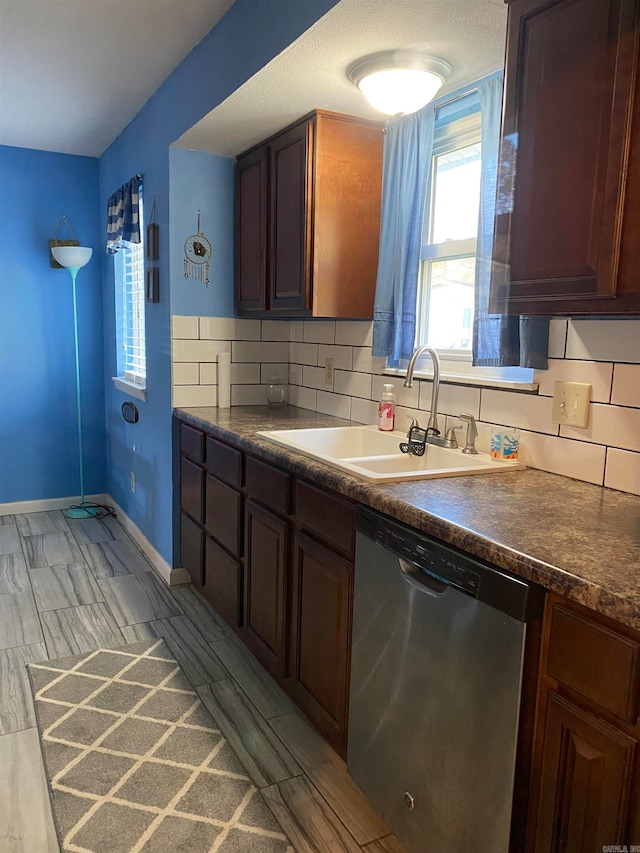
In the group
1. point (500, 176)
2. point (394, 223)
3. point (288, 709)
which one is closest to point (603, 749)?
point (500, 176)

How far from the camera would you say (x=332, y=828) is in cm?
169

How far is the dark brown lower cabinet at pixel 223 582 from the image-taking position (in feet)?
8.30

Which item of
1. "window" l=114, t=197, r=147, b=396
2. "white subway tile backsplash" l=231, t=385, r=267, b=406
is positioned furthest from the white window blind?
"white subway tile backsplash" l=231, t=385, r=267, b=406

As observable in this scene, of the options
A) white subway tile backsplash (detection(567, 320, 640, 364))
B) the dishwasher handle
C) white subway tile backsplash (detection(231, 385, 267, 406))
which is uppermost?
white subway tile backsplash (detection(567, 320, 640, 364))

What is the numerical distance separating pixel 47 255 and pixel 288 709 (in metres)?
3.49

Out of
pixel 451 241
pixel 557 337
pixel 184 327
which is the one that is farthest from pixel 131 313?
pixel 557 337

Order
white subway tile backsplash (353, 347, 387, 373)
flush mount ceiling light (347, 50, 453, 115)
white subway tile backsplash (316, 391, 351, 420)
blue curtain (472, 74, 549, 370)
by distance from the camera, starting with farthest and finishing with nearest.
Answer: white subway tile backsplash (316, 391, 351, 420) < white subway tile backsplash (353, 347, 387, 373) < flush mount ceiling light (347, 50, 453, 115) < blue curtain (472, 74, 549, 370)

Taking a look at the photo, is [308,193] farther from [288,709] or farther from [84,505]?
[84,505]

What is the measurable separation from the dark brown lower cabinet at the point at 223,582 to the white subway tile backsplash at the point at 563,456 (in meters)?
1.22

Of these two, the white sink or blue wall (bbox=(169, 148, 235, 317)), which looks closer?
the white sink

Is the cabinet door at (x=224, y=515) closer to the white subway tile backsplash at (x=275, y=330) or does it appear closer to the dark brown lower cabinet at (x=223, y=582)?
the dark brown lower cabinet at (x=223, y=582)

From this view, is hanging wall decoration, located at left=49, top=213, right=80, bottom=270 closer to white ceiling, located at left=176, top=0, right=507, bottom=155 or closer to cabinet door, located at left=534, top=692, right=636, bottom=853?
white ceiling, located at left=176, top=0, right=507, bottom=155

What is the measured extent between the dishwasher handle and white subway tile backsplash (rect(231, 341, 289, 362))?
2.02m

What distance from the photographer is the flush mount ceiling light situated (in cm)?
191
